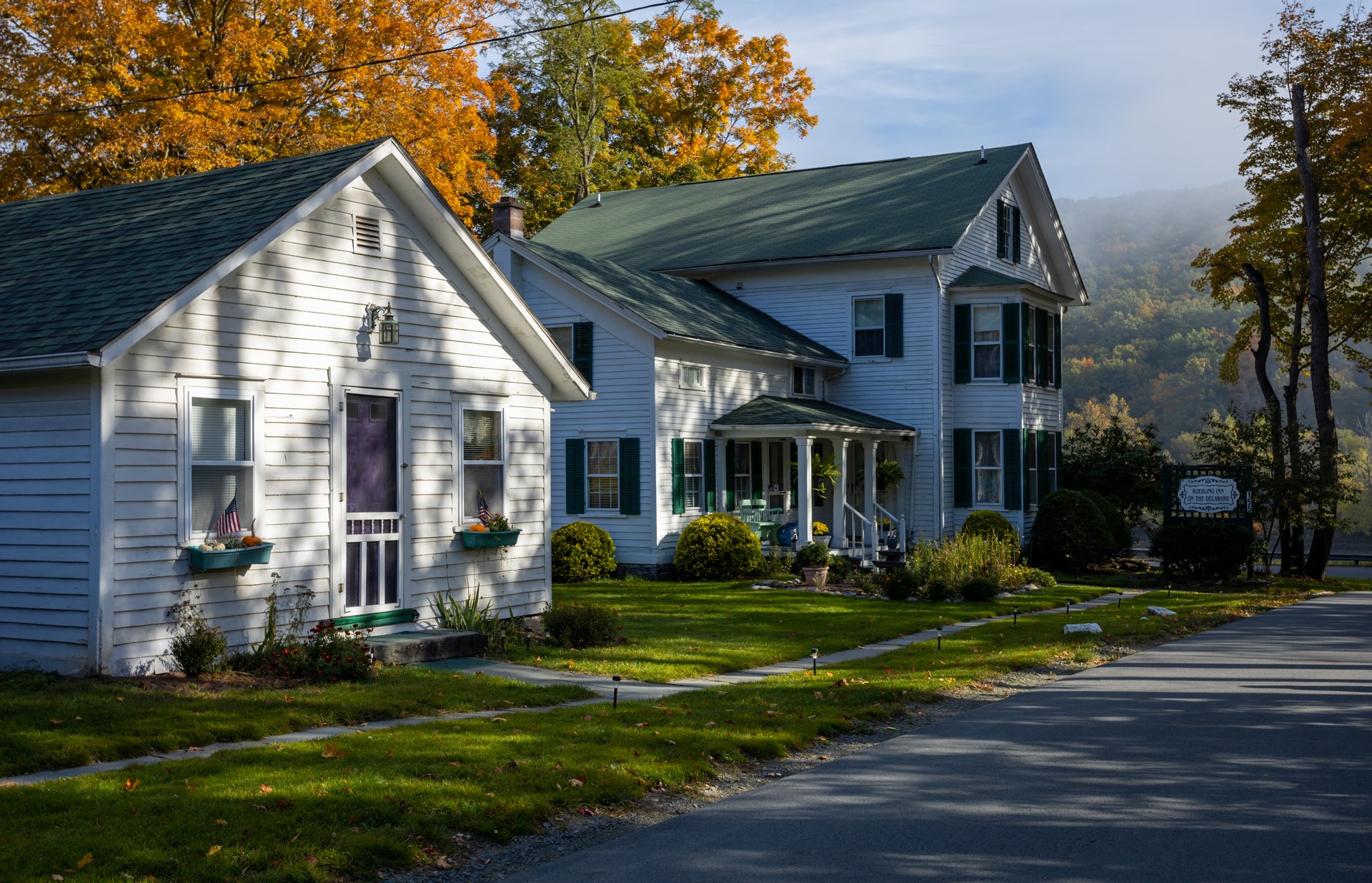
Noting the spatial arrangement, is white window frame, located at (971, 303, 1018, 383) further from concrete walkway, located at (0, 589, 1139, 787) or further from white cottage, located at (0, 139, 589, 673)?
white cottage, located at (0, 139, 589, 673)

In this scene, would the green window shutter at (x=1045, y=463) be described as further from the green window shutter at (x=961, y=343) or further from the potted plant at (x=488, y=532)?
the potted plant at (x=488, y=532)

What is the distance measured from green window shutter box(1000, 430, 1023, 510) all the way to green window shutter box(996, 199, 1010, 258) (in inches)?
198

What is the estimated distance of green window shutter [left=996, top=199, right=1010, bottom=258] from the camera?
31141mm

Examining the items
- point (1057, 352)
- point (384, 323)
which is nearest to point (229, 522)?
point (384, 323)

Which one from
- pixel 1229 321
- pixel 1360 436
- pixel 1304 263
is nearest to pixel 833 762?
pixel 1304 263

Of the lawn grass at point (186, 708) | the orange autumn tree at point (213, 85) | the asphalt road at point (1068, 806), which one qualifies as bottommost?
the asphalt road at point (1068, 806)

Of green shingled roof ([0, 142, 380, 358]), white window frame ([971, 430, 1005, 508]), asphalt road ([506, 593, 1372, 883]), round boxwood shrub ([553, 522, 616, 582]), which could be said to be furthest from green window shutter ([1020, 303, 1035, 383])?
green shingled roof ([0, 142, 380, 358])

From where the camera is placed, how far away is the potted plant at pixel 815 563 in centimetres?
2241

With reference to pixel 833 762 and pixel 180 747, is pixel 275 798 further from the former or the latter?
pixel 833 762

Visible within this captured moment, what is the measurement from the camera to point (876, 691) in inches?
459

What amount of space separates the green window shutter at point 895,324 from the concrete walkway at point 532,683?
12.2 m

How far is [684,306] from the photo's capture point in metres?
26.6

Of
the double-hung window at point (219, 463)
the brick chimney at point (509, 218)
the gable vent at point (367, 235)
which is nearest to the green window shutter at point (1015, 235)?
the brick chimney at point (509, 218)

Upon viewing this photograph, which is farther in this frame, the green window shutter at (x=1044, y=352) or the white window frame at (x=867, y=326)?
the green window shutter at (x=1044, y=352)
